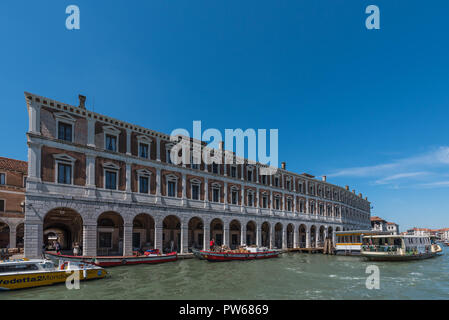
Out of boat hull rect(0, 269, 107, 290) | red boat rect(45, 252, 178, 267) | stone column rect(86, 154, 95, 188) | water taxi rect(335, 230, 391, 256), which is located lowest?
water taxi rect(335, 230, 391, 256)

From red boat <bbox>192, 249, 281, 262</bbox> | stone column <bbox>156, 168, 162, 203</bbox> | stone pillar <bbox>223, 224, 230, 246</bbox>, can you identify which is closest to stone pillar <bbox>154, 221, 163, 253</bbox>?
stone column <bbox>156, 168, 162, 203</bbox>

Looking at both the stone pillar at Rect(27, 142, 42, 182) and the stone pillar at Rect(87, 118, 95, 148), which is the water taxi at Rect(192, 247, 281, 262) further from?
the stone pillar at Rect(27, 142, 42, 182)

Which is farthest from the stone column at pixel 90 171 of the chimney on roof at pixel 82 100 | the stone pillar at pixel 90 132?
the chimney on roof at pixel 82 100

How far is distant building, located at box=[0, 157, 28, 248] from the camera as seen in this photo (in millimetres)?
33750

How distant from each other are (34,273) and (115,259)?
7982 mm

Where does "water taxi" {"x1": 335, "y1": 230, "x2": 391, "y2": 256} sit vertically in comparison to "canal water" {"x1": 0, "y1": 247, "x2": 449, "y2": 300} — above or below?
below

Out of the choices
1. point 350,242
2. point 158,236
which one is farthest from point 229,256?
point 350,242

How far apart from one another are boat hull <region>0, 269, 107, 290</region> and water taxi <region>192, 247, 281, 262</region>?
489 inches

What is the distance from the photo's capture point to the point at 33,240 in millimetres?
21766

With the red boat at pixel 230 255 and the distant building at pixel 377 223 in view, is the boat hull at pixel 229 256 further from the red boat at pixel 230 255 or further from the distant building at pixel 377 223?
the distant building at pixel 377 223

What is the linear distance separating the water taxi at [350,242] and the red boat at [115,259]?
84.8 feet

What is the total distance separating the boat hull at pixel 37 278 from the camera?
14.7 m
